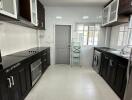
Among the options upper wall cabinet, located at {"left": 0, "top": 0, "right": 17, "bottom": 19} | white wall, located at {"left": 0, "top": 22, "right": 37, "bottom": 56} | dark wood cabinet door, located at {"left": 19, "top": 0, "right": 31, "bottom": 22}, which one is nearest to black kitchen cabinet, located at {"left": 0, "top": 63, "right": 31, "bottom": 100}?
white wall, located at {"left": 0, "top": 22, "right": 37, "bottom": 56}

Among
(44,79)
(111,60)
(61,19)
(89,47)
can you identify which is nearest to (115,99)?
(111,60)

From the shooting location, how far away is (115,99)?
7.59ft

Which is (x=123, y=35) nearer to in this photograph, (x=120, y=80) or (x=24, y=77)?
(x=120, y=80)

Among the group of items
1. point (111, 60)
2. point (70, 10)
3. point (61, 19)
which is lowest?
point (111, 60)

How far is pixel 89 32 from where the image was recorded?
478 centimetres

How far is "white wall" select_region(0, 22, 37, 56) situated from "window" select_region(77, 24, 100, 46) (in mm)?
2490

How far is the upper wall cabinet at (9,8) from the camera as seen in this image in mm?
1621

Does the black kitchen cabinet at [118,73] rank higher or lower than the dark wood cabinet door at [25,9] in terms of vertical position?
lower

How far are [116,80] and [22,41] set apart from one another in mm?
3003

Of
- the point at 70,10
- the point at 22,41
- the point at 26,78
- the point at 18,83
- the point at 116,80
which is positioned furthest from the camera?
the point at 70,10

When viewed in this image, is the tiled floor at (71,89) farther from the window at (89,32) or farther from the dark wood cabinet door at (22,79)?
the window at (89,32)

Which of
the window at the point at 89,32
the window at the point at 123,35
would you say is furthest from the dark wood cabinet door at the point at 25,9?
the window at the point at 123,35

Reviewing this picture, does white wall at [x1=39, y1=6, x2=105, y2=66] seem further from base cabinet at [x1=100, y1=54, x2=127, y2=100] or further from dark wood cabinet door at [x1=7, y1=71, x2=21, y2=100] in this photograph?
dark wood cabinet door at [x1=7, y1=71, x2=21, y2=100]

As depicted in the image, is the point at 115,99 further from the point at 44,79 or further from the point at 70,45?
the point at 70,45
